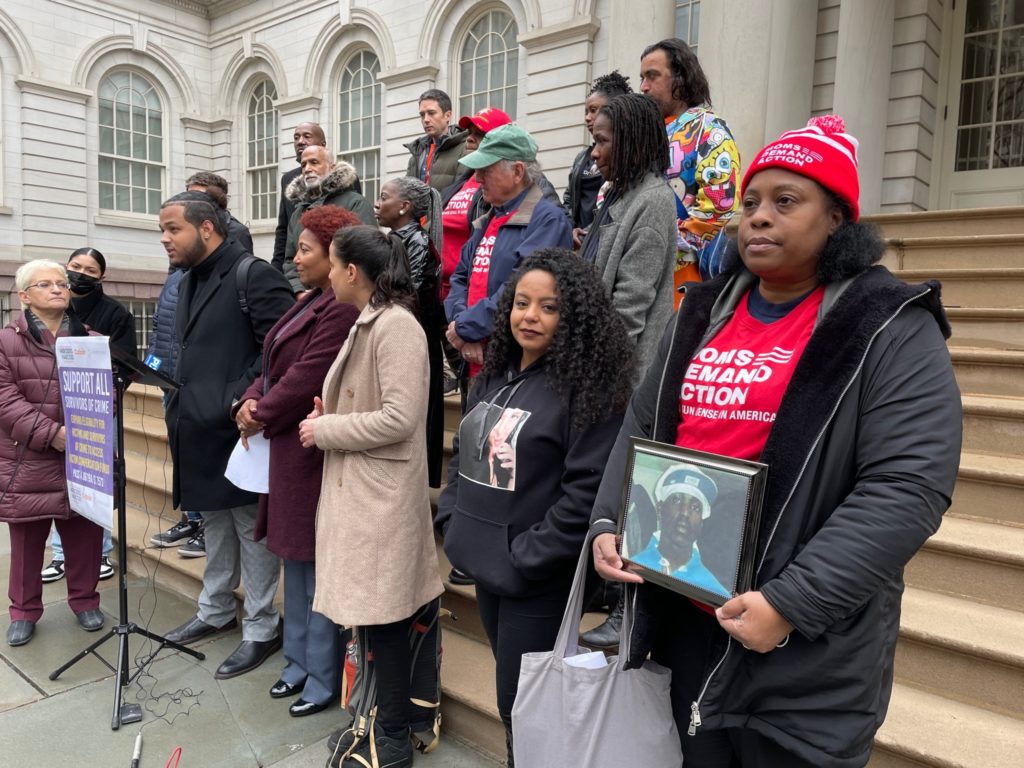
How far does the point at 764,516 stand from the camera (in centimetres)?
142

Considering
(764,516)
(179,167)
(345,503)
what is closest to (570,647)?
(764,516)

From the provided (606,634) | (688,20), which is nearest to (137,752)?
(606,634)

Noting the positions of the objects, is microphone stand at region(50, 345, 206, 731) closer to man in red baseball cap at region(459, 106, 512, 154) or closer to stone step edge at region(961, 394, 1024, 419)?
man in red baseball cap at region(459, 106, 512, 154)

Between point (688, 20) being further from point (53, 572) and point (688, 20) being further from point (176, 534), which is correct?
point (53, 572)

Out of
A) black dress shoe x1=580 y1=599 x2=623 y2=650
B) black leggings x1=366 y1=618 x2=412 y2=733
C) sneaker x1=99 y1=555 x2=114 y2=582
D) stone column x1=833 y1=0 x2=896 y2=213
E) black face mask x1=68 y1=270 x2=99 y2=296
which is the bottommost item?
sneaker x1=99 y1=555 x2=114 y2=582

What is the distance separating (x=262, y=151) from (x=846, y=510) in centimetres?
1605

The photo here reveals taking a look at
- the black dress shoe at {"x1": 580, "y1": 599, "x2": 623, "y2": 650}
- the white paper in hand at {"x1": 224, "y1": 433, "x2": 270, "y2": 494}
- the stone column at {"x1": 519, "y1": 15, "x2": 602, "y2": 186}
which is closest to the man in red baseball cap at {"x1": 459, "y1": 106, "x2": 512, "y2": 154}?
the white paper in hand at {"x1": 224, "y1": 433, "x2": 270, "y2": 494}

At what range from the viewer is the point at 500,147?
322 centimetres

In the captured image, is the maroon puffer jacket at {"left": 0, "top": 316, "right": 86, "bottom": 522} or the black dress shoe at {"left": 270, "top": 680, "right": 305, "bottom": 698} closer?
the black dress shoe at {"left": 270, "top": 680, "right": 305, "bottom": 698}

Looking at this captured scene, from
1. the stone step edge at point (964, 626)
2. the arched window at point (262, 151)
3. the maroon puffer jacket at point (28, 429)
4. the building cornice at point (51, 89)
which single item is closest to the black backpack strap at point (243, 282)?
the maroon puffer jacket at point (28, 429)

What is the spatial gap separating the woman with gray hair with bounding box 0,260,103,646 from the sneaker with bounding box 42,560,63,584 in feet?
2.96

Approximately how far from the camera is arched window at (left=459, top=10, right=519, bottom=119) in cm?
1060

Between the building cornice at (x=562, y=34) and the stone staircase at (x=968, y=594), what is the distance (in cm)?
603

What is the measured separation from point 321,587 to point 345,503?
1.13 feet
